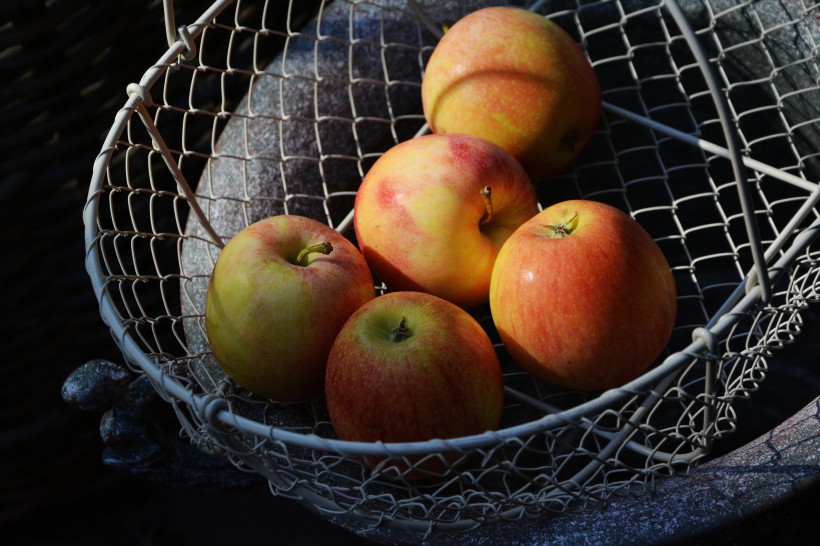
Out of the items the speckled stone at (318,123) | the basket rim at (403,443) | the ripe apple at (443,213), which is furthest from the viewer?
the speckled stone at (318,123)

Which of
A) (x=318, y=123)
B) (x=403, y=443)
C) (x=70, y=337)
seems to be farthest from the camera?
(x=70, y=337)

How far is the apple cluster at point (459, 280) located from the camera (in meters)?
0.65

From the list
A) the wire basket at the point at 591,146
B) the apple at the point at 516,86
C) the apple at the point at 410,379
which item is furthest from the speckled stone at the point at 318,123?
the apple at the point at 410,379

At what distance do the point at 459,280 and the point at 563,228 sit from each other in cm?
12

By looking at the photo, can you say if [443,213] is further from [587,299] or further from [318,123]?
[318,123]

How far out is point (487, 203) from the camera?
29.5 inches

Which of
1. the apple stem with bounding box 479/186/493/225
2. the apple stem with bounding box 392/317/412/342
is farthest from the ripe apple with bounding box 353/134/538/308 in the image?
the apple stem with bounding box 392/317/412/342

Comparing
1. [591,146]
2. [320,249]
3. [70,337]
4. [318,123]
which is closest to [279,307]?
[320,249]

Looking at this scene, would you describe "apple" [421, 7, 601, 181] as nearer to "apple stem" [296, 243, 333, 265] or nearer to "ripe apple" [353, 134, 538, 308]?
"ripe apple" [353, 134, 538, 308]

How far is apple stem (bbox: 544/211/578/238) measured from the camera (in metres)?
0.70

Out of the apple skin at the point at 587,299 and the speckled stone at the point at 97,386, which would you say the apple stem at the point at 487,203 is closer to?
the apple skin at the point at 587,299

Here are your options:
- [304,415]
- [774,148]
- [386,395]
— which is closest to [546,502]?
[386,395]

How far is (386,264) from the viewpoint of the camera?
784 mm

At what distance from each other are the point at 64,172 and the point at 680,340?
837 millimetres
